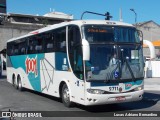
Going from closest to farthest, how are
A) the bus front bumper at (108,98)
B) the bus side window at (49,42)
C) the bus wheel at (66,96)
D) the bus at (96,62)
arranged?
the bus front bumper at (108,98) < the bus at (96,62) < the bus wheel at (66,96) < the bus side window at (49,42)

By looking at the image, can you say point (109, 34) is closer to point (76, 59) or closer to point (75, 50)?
point (75, 50)

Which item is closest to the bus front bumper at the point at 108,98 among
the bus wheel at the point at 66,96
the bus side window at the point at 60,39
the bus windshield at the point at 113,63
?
the bus windshield at the point at 113,63

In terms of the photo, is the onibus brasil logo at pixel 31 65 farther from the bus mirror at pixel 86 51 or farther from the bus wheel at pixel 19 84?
the bus mirror at pixel 86 51

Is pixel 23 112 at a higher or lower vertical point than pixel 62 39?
lower

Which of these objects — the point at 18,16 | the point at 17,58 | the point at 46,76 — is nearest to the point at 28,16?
the point at 18,16

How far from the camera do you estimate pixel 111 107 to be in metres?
12.8

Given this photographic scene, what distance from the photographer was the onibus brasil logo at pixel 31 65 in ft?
54.7

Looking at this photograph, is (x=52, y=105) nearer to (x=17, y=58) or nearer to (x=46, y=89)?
(x=46, y=89)

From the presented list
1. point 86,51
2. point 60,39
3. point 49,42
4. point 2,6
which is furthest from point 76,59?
point 2,6

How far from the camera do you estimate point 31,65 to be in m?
17.4

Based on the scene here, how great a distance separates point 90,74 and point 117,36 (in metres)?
1.76

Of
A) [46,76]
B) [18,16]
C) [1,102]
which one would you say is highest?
[18,16]

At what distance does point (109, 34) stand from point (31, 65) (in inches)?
266

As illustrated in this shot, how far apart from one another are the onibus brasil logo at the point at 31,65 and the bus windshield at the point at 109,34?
5833mm
